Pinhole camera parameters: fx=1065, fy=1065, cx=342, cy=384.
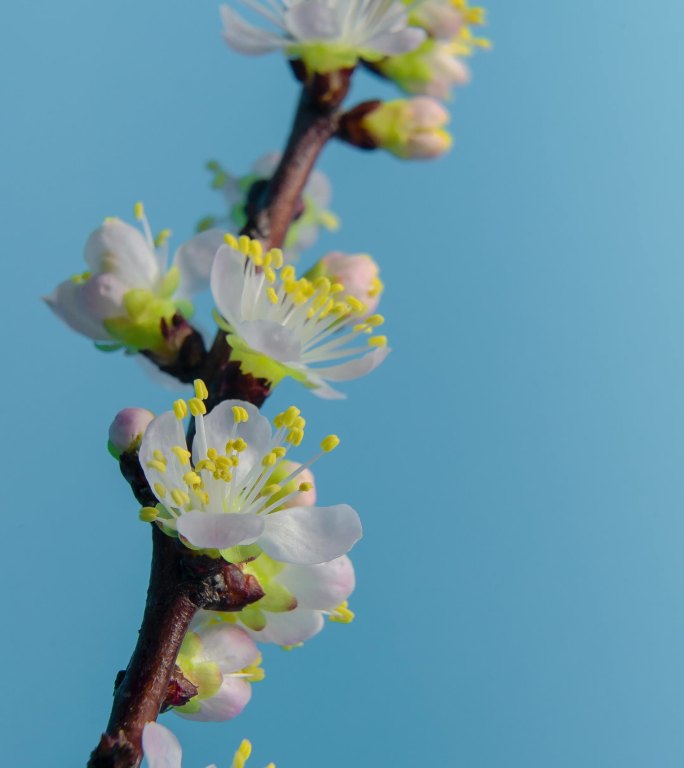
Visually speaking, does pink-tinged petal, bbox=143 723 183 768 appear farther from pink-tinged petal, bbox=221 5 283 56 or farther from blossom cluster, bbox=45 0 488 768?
pink-tinged petal, bbox=221 5 283 56

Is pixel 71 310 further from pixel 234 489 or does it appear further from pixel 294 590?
pixel 294 590

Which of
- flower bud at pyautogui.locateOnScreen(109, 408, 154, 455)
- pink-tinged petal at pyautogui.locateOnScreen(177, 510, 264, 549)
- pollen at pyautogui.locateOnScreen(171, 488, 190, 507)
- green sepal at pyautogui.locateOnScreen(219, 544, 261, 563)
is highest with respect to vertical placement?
flower bud at pyautogui.locateOnScreen(109, 408, 154, 455)

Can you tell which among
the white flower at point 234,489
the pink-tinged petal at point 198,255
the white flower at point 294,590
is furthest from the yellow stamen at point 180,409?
the pink-tinged petal at point 198,255

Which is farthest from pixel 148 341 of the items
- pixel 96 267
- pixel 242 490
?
pixel 242 490

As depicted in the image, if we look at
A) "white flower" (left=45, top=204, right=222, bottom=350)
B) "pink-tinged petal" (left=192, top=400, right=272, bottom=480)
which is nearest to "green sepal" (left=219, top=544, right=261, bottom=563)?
"pink-tinged petal" (left=192, top=400, right=272, bottom=480)

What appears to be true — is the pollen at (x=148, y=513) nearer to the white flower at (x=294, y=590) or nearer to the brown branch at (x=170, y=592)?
the brown branch at (x=170, y=592)

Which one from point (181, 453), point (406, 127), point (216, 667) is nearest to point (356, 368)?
point (181, 453)
